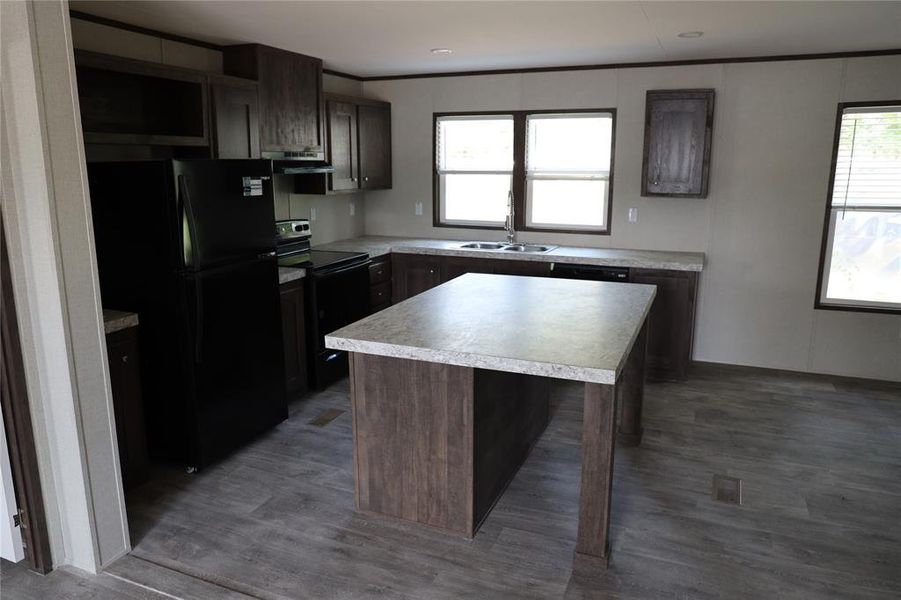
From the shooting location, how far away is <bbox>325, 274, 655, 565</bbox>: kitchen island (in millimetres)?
2348

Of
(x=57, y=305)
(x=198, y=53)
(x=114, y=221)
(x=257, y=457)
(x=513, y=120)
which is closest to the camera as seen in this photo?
(x=57, y=305)

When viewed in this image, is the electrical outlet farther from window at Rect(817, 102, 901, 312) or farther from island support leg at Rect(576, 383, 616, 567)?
island support leg at Rect(576, 383, 616, 567)

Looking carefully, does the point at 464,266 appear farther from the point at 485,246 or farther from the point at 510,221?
the point at 510,221

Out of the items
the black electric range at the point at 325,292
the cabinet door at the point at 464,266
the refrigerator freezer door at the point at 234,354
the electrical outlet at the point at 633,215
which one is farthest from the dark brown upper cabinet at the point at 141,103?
the electrical outlet at the point at 633,215

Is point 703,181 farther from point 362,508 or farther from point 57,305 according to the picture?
point 57,305

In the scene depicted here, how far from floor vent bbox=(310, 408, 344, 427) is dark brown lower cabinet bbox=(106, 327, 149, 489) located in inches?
40.9

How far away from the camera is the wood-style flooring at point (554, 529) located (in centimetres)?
242

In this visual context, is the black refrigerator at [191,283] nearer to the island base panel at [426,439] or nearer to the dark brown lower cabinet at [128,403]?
the dark brown lower cabinet at [128,403]

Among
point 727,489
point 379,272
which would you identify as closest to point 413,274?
point 379,272

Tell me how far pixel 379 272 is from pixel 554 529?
2836 mm

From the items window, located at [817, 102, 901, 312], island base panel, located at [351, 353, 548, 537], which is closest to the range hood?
island base panel, located at [351, 353, 548, 537]

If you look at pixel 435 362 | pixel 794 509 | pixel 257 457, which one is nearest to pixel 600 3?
pixel 435 362

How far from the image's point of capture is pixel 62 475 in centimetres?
246

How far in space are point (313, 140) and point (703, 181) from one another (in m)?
2.92
